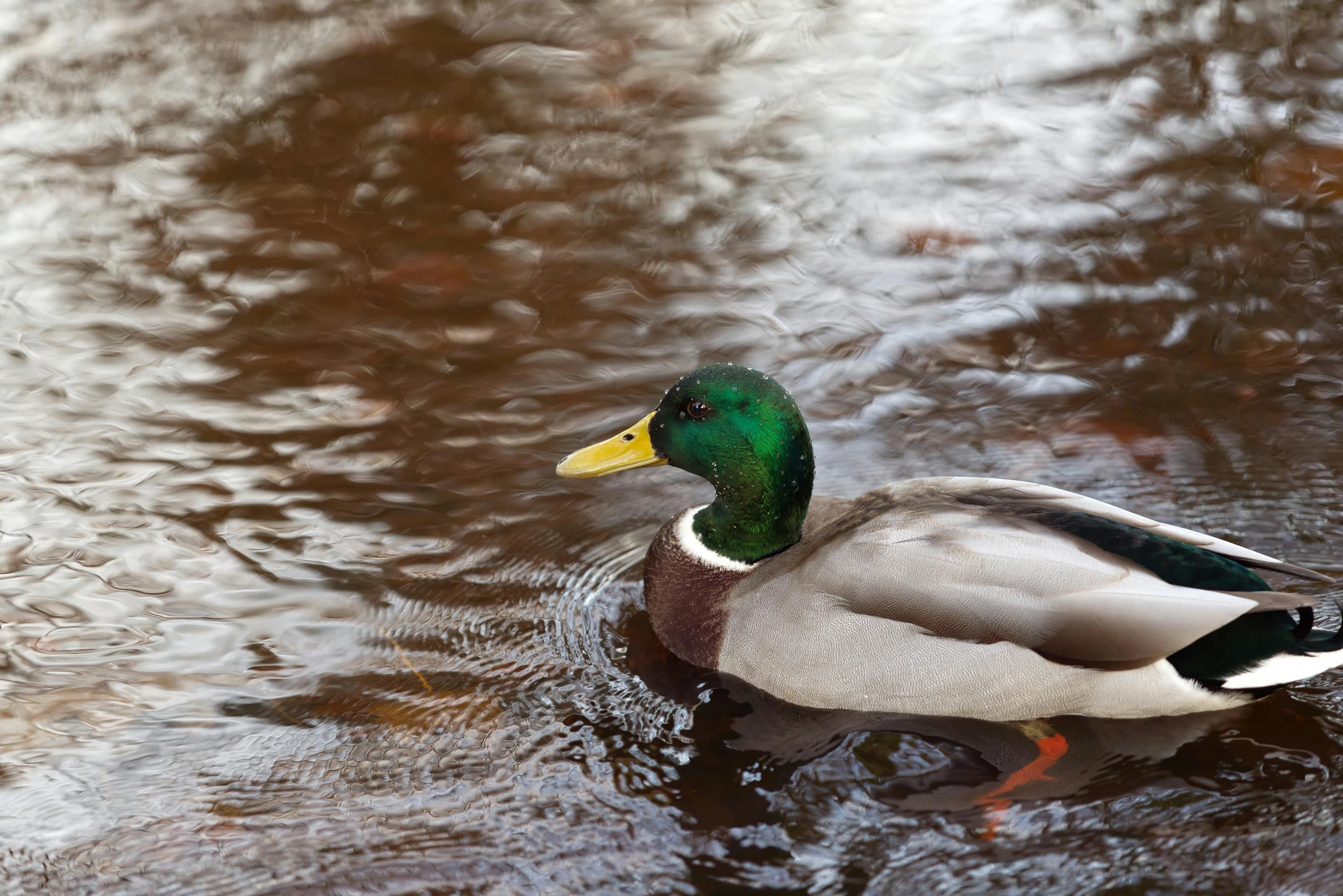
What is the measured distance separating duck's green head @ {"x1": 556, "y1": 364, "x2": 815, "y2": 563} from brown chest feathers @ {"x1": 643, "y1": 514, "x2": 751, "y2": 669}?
0.09 metres

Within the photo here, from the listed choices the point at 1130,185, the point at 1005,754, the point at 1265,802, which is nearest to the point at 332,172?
the point at 1130,185

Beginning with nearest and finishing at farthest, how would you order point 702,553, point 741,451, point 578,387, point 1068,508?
point 1068,508 → point 741,451 → point 702,553 → point 578,387

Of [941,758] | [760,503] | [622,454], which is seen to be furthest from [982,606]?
[622,454]

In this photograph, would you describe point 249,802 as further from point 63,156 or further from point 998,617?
point 63,156

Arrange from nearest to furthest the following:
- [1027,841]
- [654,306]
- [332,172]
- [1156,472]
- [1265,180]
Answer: [1027,841]
[1156,472]
[654,306]
[1265,180]
[332,172]

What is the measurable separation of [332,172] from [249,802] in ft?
14.4

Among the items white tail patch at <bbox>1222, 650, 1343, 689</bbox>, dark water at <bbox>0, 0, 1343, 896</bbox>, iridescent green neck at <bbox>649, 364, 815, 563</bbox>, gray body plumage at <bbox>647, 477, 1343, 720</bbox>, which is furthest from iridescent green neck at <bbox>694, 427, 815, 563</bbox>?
white tail patch at <bbox>1222, 650, 1343, 689</bbox>

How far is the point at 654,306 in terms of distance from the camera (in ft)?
20.3

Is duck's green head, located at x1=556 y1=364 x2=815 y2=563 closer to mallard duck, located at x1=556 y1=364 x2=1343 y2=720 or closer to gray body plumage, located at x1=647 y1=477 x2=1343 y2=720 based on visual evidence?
mallard duck, located at x1=556 y1=364 x2=1343 y2=720

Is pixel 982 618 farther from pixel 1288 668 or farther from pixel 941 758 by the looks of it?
pixel 1288 668

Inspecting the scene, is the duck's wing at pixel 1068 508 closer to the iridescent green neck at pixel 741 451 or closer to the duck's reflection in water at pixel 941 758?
the iridescent green neck at pixel 741 451

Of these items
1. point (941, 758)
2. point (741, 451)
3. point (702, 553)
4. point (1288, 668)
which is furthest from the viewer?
point (702, 553)

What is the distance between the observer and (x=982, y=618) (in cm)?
376

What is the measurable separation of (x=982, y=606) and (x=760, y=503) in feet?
2.60
